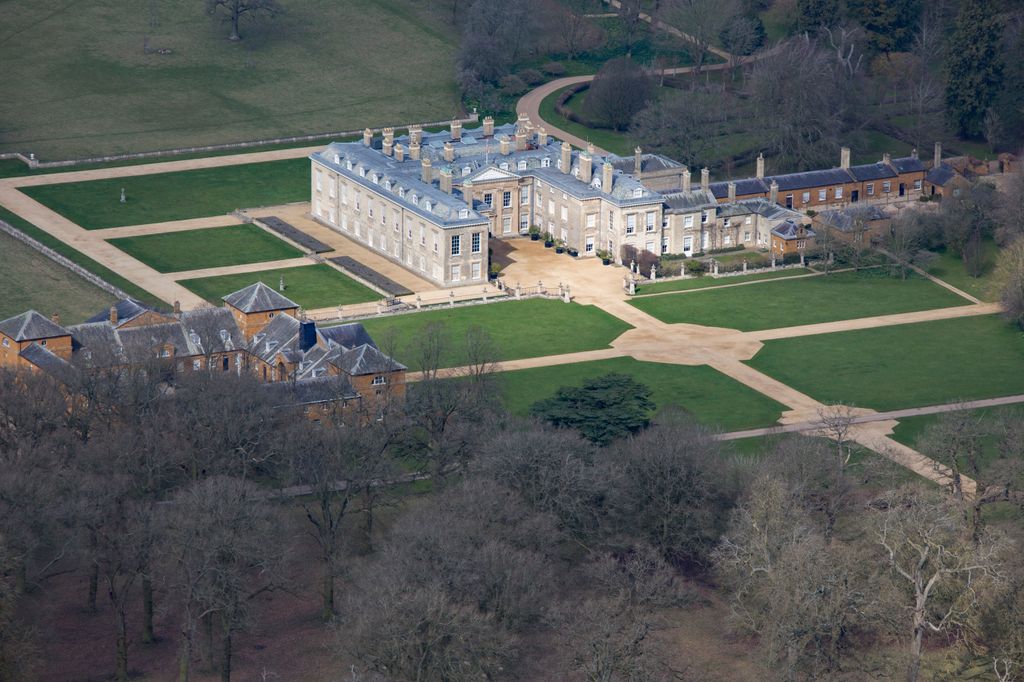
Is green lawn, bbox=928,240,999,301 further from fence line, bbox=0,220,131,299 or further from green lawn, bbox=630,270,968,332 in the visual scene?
fence line, bbox=0,220,131,299

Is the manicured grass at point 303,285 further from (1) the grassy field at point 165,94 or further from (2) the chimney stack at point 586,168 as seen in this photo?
(1) the grassy field at point 165,94

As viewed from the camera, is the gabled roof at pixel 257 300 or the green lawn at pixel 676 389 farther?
the gabled roof at pixel 257 300

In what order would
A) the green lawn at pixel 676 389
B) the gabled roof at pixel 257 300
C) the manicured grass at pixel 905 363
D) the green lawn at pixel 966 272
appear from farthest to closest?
1. the green lawn at pixel 966 272
2. the manicured grass at pixel 905 363
3. the gabled roof at pixel 257 300
4. the green lawn at pixel 676 389

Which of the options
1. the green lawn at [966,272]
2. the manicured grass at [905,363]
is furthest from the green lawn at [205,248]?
the green lawn at [966,272]

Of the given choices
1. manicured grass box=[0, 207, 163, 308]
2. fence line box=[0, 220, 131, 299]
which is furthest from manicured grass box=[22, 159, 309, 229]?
fence line box=[0, 220, 131, 299]

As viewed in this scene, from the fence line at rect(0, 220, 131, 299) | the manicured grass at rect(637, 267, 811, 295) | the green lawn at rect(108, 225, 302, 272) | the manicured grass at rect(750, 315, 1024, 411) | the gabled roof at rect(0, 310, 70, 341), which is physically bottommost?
the green lawn at rect(108, 225, 302, 272)
